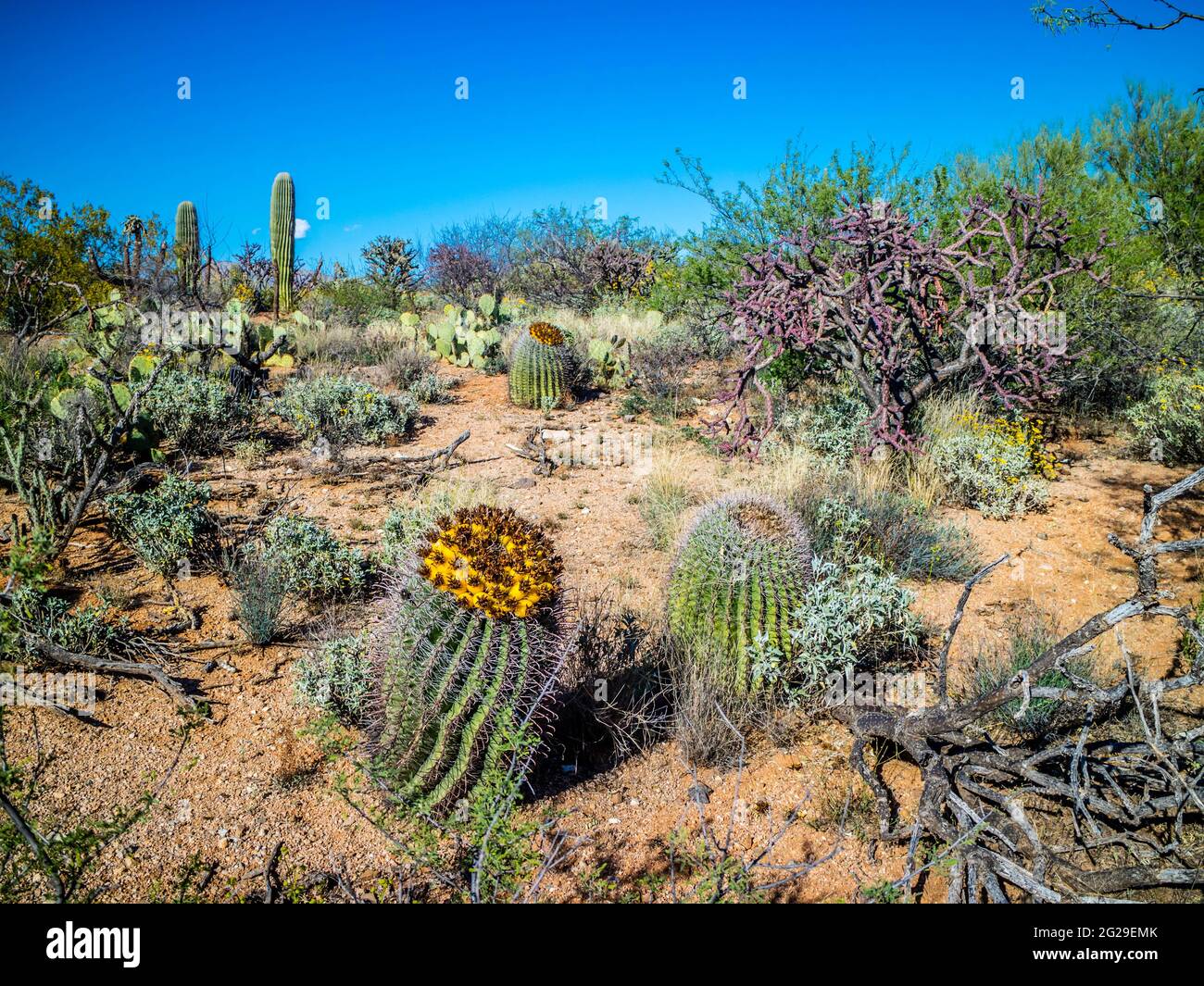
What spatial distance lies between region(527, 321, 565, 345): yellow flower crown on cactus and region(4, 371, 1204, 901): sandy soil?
4.54 m

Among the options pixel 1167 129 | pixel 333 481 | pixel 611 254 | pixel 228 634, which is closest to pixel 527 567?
pixel 228 634

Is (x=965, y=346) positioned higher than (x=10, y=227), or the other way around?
(x=10, y=227)

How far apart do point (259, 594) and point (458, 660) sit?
2.20m

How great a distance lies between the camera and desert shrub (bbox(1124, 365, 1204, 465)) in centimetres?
706

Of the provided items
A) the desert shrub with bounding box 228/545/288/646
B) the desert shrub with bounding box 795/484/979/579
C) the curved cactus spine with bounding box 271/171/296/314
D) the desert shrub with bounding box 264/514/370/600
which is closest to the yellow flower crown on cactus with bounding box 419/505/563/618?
the desert shrub with bounding box 228/545/288/646

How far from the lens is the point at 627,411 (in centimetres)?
988

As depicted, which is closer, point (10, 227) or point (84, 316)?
point (10, 227)

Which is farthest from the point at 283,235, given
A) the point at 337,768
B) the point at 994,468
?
the point at 337,768

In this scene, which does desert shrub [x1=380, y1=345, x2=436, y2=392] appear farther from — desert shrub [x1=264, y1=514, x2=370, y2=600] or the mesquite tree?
desert shrub [x1=264, y1=514, x2=370, y2=600]

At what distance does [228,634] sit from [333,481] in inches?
116

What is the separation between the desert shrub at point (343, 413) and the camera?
8117mm
